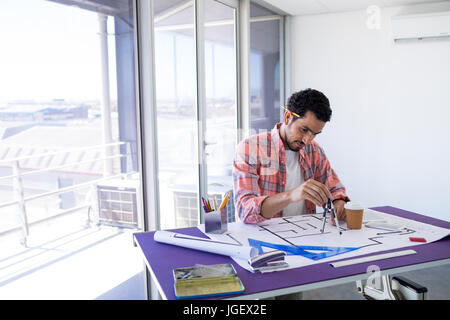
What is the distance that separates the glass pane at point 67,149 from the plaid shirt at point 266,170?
763mm

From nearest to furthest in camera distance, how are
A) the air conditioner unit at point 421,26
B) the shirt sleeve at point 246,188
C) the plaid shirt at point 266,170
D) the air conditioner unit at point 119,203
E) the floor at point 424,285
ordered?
the shirt sleeve at point 246,188 < the plaid shirt at point 266,170 < the air conditioner unit at point 119,203 < the floor at point 424,285 < the air conditioner unit at point 421,26

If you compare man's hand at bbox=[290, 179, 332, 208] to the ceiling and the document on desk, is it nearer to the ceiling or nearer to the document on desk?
the document on desk

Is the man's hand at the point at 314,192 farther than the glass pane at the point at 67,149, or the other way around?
the glass pane at the point at 67,149

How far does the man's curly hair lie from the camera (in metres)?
1.82

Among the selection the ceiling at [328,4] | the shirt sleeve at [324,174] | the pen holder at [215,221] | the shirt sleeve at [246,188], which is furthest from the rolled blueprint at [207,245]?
the ceiling at [328,4]

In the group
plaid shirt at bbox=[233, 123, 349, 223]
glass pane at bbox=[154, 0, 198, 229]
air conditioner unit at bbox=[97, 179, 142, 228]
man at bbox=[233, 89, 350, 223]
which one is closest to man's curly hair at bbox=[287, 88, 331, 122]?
man at bbox=[233, 89, 350, 223]

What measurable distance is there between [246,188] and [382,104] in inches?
102

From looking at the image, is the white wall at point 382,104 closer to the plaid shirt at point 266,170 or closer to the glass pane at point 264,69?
the glass pane at point 264,69

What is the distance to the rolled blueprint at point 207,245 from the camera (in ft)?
4.21

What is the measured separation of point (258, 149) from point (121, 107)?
2.74 feet

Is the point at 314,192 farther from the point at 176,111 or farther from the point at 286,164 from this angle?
the point at 176,111

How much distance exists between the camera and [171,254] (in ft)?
4.41

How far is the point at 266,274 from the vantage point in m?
1.19

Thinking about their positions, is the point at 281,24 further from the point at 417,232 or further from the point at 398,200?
the point at 417,232
